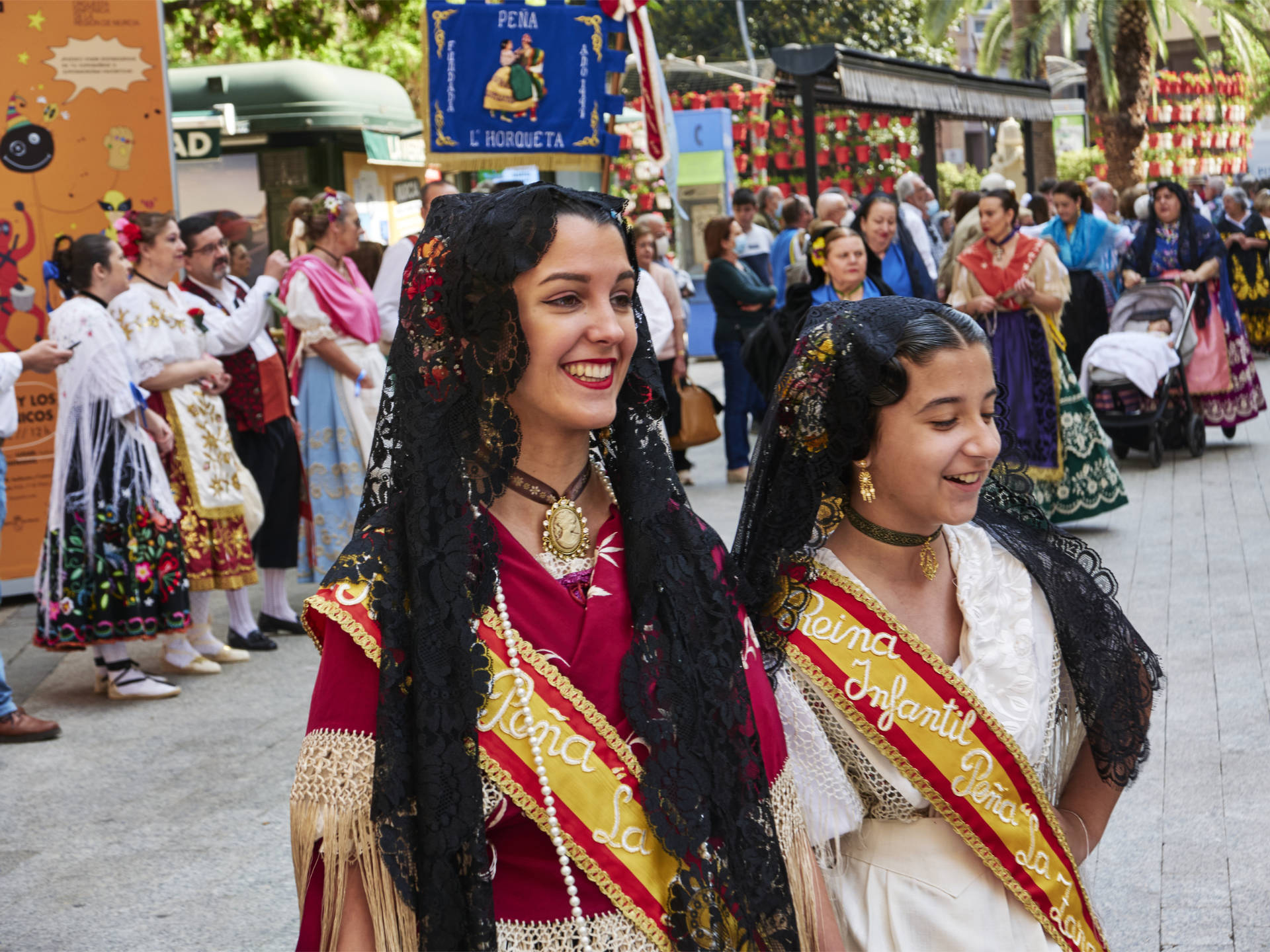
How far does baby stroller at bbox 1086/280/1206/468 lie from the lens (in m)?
9.86

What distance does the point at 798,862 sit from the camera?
6.23ft

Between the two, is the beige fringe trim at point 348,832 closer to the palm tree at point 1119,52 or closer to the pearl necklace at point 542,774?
the pearl necklace at point 542,774

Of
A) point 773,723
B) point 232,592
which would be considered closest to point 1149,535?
point 232,592

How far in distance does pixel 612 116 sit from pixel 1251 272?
9.85m

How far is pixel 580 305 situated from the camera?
1.82 meters

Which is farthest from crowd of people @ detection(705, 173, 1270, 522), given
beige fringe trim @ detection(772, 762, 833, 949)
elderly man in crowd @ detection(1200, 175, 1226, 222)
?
beige fringe trim @ detection(772, 762, 833, 949)

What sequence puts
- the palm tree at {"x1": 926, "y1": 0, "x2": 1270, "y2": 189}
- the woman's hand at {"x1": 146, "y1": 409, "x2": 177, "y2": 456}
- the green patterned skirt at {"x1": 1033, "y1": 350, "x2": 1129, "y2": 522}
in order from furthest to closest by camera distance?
the palm tree at {"x1": 926, "y1": 0, "x2": 1270, "y2": 189} → the green patterned skirt at {"x1": 1033, "y1": 350, "x2": 1129, "y2": 522} → the woman's hand at {"x1": 146, "y1": 409, "x2": 177, "y2": 456}

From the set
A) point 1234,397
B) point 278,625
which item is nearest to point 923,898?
point 278,625

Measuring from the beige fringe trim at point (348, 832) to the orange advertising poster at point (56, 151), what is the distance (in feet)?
19.7

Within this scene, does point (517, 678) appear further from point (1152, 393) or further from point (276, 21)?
point (276, 21)

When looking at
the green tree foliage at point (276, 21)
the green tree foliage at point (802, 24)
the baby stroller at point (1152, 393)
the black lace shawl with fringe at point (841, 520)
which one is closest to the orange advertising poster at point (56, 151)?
the green tree foliage at point (276, 21)

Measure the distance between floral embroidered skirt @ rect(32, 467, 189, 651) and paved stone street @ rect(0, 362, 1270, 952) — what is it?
13.4 inches

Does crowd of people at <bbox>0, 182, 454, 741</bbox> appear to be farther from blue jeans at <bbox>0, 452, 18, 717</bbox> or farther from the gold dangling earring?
the gold dangling earring

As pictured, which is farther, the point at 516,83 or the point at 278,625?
the point at 516,83
